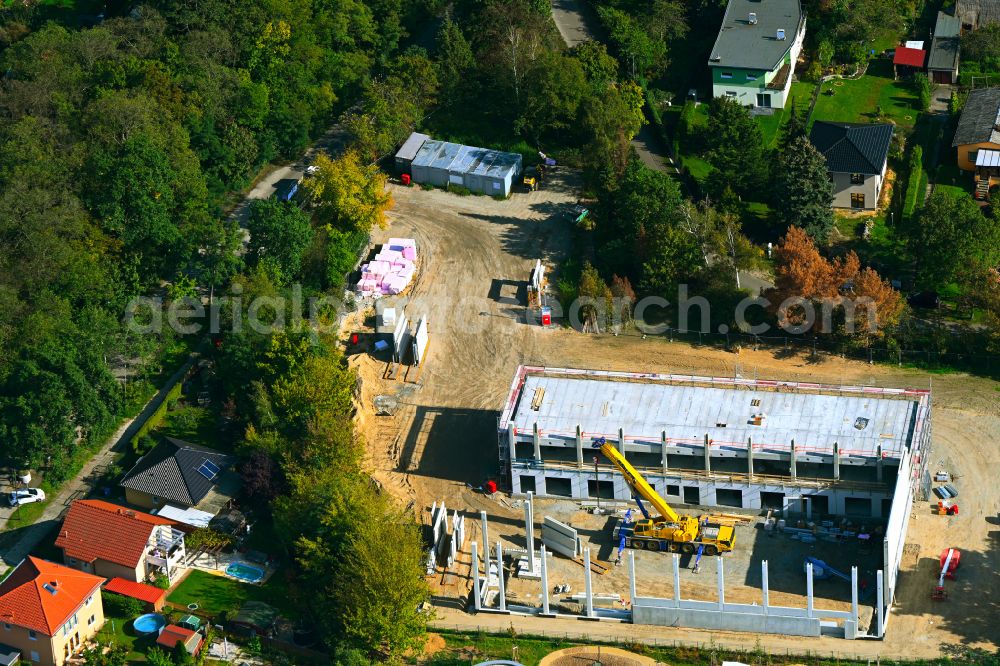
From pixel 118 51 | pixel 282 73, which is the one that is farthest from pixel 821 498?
pixel 118 51

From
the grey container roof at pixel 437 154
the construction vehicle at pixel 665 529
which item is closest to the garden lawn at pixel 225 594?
the construction vehicle at pixel 665 529

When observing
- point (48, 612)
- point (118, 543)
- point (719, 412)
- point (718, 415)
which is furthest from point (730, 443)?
point (48, 612)

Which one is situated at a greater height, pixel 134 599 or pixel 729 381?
pixel 729 381

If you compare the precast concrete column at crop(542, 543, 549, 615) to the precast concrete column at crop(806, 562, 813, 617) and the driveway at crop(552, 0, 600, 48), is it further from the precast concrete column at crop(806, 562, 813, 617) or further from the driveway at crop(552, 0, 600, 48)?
the driveway at crop(552, 0, 600, 48)

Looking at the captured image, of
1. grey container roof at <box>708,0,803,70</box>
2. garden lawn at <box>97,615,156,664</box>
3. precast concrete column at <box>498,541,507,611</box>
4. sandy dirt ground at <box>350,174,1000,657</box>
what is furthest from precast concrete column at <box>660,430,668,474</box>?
grey container roof at <box>708,0,803,70</box>

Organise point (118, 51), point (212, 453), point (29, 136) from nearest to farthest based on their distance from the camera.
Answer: point (212, 453) → point (29, 136) → point (118, 51)

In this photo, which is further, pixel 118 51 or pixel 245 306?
pixel 118 51

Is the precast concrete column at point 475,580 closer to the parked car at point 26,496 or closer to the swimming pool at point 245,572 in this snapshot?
the swimming pool at point 245,572

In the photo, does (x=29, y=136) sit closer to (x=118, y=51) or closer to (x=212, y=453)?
(x=118, y=51)
